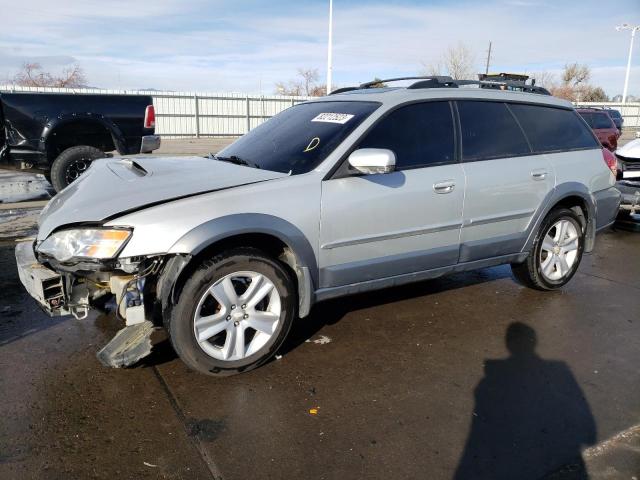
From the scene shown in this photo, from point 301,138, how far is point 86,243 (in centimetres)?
161

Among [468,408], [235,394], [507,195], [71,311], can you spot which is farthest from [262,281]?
[507,195]

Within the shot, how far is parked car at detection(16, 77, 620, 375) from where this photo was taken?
9.66 feet

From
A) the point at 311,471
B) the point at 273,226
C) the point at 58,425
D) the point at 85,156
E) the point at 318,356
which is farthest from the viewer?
the point at 85,156

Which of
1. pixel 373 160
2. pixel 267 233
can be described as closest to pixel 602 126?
pixel 373 160

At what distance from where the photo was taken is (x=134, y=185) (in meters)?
3.16

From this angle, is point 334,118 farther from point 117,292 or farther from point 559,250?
point 559,250

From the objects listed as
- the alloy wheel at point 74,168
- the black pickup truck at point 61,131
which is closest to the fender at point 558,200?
the black pickup truck at point 61,131

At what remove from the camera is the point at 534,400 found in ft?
9.84

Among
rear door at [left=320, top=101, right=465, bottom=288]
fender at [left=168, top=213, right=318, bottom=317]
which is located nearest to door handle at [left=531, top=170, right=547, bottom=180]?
rear door at [left=320, top=101, right=465, bottom=288]

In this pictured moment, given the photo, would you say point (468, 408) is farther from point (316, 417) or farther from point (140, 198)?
point (140, 198)

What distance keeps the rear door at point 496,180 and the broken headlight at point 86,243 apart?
2.43m

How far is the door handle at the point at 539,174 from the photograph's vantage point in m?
4.31

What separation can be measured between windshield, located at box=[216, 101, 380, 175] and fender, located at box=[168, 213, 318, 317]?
1.43 ft

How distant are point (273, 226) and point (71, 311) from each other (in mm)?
1278
